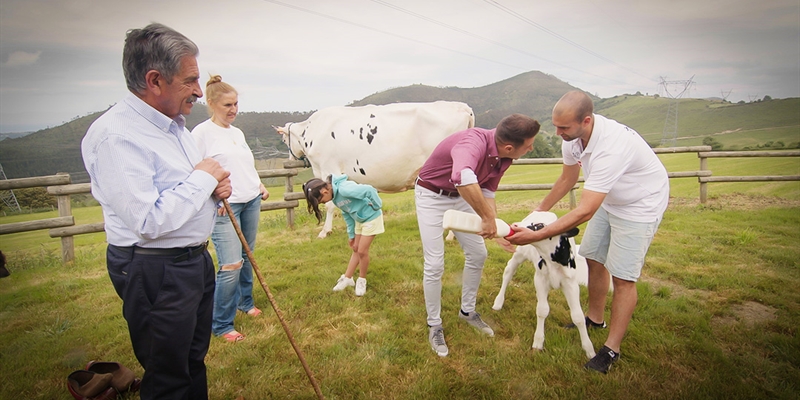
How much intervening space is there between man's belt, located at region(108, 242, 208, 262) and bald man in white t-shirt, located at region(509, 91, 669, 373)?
2.10 metres

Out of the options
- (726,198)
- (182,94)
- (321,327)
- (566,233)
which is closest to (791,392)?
(566,233)

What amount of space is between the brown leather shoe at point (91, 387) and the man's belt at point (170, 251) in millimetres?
1641

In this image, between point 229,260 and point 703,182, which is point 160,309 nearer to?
point 229,260

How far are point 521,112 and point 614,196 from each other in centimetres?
641

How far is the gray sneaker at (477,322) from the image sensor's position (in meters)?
3.45

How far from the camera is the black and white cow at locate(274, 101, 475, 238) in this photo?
263 inches

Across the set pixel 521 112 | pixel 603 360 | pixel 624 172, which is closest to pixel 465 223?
pixel 624 172

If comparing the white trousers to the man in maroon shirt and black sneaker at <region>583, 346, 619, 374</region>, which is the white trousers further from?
black sneaker at <region>583, 346, 619, 374</region>

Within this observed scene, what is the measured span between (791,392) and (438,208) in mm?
2793

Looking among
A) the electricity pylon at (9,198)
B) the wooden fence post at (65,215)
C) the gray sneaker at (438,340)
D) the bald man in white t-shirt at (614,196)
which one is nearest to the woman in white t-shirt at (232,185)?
the gray sneaker at (438,340)

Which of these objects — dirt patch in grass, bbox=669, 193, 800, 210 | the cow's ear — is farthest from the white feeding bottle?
dirt patch in grass, bbox=669, 193, 800, 210

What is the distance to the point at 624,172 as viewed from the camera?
8.80ft

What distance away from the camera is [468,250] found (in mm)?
3332

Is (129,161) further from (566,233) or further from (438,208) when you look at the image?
(566,233)
